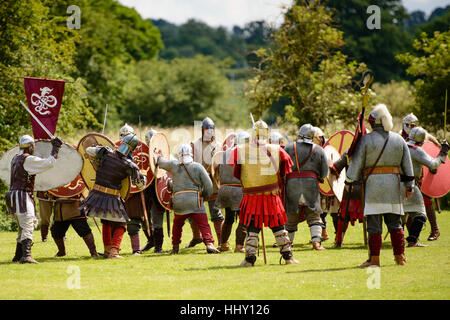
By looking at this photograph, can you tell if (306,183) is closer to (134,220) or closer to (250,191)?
(250,191)

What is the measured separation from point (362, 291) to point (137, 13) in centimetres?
4564

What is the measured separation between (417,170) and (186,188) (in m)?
3.15

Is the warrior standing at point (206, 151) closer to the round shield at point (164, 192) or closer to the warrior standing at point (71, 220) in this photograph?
the round shield at point (164, 192)

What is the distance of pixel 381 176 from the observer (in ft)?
Result: 25.4

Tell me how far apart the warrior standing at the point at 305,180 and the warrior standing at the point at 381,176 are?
4.90 feet

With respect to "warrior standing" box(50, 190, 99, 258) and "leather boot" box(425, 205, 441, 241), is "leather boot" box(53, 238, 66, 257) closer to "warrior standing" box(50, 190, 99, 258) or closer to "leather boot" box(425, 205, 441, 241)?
"warrior standing" box(50, 190, 99, 258)

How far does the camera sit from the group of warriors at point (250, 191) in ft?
25.6

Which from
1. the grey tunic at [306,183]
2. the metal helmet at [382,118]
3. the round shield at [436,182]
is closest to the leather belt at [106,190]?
the grey tunic at [306,183]

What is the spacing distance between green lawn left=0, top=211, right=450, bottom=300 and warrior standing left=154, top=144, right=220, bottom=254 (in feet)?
1.45

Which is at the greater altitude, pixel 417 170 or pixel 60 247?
pixel 417 170

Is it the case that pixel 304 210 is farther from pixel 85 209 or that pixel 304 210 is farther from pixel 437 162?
pixel 85 209

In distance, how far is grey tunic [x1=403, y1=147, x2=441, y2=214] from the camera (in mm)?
8984

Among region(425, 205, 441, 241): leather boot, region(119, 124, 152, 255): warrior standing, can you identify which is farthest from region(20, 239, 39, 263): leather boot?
region(425, 205, 441, 241): leather boot
